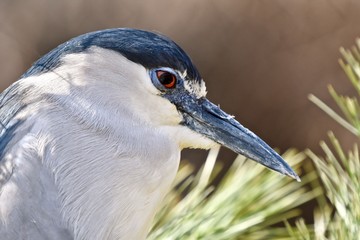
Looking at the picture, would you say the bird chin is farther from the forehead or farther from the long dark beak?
the forehead

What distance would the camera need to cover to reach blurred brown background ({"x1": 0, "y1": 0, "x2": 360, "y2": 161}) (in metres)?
3.12

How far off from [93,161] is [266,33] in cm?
179

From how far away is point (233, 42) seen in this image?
10.6 feet

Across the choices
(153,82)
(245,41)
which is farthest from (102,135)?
(245,41)

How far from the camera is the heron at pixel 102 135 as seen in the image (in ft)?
4.71

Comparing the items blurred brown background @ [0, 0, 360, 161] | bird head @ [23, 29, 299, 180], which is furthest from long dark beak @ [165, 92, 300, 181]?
blurred brown background @ [0, 0, 360, 161]

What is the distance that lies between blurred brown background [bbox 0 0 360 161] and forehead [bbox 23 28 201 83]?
1493 mm

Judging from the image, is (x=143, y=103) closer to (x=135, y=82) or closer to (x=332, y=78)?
(x=135, y=82)

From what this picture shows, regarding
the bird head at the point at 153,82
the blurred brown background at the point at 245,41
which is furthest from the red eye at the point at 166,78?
the blurred brown background at the point at 245,41

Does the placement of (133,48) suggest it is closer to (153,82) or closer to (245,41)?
(153,82)

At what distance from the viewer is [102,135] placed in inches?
61.3

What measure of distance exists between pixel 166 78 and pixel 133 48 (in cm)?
8

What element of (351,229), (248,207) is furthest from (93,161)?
(351,229)

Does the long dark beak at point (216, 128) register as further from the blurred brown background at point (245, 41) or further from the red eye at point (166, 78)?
the blurred brown background at point (245, 41)
